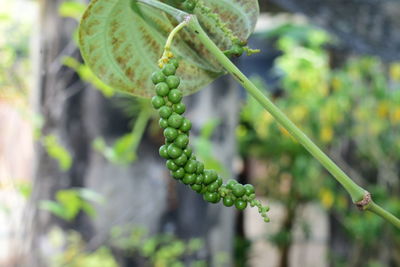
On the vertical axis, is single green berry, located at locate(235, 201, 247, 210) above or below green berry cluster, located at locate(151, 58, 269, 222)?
below

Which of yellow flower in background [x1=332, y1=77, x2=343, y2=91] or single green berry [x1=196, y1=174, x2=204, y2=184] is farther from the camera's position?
yellow flower in background [x1=332, y1=77, x2=343, y2=91]

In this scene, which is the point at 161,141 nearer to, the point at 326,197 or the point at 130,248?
the point at 130,248

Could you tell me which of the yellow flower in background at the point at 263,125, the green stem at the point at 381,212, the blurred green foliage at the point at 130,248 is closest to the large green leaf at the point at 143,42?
the green stem at the point at 381,212

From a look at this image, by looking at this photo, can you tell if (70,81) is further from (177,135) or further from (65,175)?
(177,135)

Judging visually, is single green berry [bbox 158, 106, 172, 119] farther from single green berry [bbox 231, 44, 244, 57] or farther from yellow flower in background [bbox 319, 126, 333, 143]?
yellow flower in background [bbox 319, 126, 333, 143]

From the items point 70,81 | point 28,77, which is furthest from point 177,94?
point 28,77

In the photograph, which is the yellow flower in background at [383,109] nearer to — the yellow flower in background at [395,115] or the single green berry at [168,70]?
the yellow flower in background at [395,115]

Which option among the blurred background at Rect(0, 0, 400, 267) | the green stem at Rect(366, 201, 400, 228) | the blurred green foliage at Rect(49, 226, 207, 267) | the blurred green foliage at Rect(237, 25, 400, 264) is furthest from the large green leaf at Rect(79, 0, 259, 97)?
the blurred green foliage at Rect(237, 25, 400, 264)
